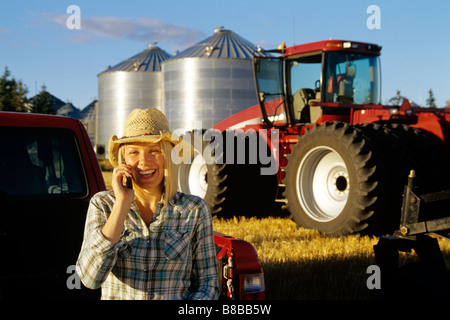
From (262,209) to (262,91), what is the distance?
6.42ft

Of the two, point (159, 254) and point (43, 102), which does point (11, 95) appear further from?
point (159, 254)

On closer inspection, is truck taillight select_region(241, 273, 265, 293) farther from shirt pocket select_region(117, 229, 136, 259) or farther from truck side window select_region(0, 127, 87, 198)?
truck side window select_region(0, 127, 87, 198)

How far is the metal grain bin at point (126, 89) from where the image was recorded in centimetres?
3134

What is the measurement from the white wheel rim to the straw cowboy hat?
5.09 meters

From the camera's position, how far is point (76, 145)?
11.8ft

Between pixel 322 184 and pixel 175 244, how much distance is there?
5622mm

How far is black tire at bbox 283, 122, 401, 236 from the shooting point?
6.63 meters

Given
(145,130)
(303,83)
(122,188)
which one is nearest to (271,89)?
(303,83)

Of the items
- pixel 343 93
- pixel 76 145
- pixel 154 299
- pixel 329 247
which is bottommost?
pixel 329 247

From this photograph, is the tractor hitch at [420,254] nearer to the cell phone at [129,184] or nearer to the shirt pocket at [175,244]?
the shirt pocket at [175,244]

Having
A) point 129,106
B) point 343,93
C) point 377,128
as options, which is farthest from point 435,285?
point 129,106

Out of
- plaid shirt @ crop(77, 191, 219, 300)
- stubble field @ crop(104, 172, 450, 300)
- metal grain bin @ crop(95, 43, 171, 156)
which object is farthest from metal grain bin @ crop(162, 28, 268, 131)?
plaid shirt @ crop(77, 191, 219, 300)

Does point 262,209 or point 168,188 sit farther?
point 262,209
